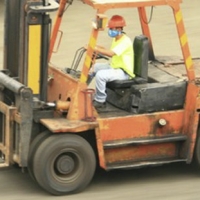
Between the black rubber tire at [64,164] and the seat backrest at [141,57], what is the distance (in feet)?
3.62

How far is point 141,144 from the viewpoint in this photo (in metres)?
11.5

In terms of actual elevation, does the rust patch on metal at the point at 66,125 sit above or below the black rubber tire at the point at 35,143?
above

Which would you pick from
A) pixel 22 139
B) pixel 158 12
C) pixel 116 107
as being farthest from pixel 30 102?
pixel 158 12

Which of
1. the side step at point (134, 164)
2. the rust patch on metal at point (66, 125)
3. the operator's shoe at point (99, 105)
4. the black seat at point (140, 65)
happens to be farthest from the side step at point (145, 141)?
the black seat at point (140, 65)

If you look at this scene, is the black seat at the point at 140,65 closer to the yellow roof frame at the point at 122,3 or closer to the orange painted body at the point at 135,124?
the orange painted body at the point at 135,124

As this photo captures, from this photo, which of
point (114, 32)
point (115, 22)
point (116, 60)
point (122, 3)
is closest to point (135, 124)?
point (116, 60)

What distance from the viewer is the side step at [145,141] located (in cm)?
1138

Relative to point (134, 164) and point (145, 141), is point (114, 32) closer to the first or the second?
point (145, 141)

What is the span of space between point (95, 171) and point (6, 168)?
1.03 m

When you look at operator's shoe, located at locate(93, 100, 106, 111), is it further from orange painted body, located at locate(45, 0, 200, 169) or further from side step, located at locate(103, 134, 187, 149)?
side step, located at locate(103, 134, 187, 149)

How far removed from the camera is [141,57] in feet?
38.5

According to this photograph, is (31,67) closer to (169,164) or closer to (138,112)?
(138,112)

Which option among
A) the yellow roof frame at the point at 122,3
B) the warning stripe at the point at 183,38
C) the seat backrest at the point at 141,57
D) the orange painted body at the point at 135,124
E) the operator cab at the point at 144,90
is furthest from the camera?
the seat backrest at the point at 141,57

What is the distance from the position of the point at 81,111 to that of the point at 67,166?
2.00 feet
